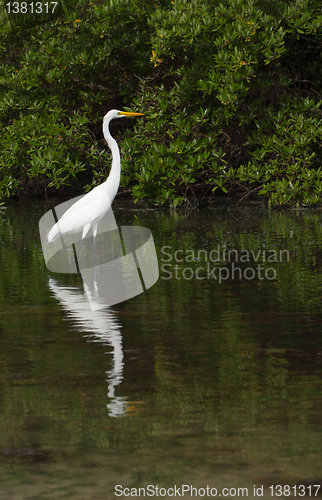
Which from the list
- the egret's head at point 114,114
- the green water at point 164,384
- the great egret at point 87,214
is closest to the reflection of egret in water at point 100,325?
the green water at point 164,384

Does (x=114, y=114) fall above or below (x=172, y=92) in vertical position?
below

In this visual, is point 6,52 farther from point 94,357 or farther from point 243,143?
point 94,357

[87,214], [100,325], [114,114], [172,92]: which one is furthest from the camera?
[172,92]

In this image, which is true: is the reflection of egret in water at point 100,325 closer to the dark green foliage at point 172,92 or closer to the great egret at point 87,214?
the great egret at point 87,214

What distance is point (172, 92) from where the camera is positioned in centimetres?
1523

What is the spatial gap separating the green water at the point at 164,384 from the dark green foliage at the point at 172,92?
696 cm

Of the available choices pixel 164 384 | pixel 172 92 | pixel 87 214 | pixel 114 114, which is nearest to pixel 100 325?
pixel 164 384

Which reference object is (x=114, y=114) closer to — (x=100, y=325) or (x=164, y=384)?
(x=100, y=325)

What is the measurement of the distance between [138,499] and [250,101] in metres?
14.2

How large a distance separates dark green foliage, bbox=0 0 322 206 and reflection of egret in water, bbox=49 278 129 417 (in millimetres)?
7853

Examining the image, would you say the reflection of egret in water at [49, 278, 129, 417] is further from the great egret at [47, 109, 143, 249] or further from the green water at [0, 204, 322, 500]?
the great egret at [47, 109, 143, 249]

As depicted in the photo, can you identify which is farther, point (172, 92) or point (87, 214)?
point (172, 92)

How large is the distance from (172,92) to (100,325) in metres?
10.2

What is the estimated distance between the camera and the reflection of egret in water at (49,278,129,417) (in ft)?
13.1
